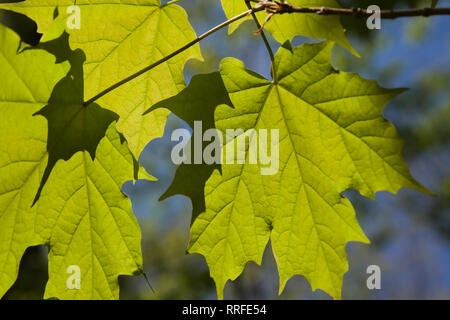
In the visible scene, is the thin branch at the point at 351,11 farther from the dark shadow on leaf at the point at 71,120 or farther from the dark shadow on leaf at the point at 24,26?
the dark shadow on leaf at the point at 24,26

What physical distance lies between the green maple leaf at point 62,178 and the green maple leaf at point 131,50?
0.19 meters

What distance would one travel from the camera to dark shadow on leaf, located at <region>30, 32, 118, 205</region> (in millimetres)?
1482

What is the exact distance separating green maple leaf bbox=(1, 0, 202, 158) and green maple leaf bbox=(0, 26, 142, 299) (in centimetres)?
19

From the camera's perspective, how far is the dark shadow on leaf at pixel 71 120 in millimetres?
1482

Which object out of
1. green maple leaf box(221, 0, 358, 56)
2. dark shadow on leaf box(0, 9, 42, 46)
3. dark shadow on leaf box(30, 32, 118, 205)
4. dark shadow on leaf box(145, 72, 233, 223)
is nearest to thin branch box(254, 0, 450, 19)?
green maple leaf box(221, 0, 358, 56)

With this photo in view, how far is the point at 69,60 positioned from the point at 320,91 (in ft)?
3.11

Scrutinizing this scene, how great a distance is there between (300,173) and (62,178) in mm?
936

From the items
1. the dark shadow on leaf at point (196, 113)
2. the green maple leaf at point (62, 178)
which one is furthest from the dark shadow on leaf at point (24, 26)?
the dark shadow on leaf at point (196, 113)

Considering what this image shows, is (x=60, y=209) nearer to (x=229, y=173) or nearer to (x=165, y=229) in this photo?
(x=229, y=173)

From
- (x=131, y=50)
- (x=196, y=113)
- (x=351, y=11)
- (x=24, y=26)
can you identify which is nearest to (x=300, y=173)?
(x=196, y=113)

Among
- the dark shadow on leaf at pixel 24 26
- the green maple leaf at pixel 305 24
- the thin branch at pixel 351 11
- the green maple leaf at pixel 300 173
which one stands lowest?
the green maple leaf at pixel 300 173

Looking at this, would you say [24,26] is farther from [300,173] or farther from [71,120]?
[300,173]

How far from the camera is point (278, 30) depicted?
1.69 m

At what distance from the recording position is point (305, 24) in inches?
63.5
